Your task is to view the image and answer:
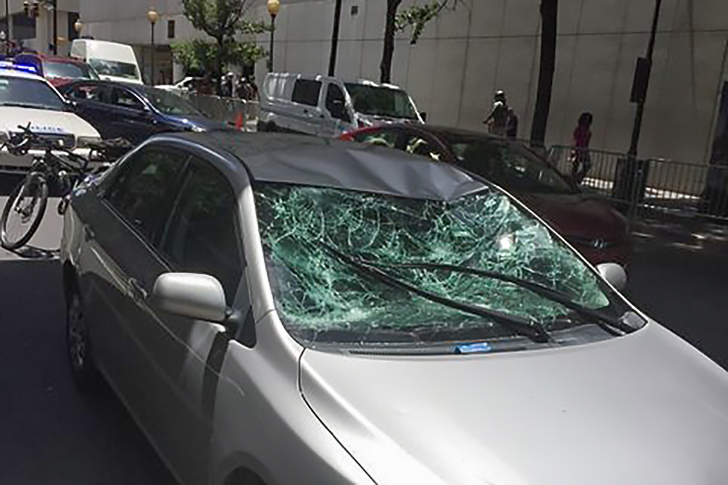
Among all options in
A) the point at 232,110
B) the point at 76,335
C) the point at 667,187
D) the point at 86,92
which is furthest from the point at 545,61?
the point at 232,110

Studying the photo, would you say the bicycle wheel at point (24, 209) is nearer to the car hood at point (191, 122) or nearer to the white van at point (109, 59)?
the car hood at point (191, 122)

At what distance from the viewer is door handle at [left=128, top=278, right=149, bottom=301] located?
283 centimetres

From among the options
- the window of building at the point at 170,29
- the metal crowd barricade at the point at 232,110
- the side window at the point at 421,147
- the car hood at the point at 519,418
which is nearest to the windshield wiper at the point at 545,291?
the car hood at the point at 519,418

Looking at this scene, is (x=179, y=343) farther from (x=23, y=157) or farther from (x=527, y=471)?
(x=23, y=157)

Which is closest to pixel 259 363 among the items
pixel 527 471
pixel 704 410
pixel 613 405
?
pixel 527 471

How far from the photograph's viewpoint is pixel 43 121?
9469 millimetres

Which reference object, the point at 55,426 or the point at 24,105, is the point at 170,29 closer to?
the point at 24,105

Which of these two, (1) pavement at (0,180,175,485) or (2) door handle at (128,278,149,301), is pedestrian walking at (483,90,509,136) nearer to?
(1) pavement at (0,180,175,485)

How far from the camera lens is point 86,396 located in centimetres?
378

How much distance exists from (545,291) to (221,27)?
27.3m

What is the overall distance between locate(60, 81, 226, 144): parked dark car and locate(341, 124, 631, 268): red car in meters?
5.39

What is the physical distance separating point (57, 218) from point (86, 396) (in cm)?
495

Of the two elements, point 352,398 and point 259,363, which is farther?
point 259,363

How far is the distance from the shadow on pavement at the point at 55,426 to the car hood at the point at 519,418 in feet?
5.19
